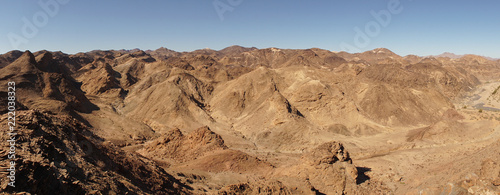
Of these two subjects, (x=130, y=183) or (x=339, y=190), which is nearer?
(x=130, y=183)

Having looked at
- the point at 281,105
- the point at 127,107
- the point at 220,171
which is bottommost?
the point at 220,171

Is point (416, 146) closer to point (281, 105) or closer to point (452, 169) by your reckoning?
point (452, 169)

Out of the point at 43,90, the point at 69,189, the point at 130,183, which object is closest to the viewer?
the point at 69,189

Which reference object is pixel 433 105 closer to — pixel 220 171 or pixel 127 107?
pixel 220 171

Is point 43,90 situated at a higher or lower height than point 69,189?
higher

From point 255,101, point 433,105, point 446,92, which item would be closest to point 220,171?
point 255,101

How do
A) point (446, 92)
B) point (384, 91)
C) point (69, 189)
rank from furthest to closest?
point (446, 92) → point (384, 91) → point (69, 189)

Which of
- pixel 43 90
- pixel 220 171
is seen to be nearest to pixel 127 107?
pixel 43 90
